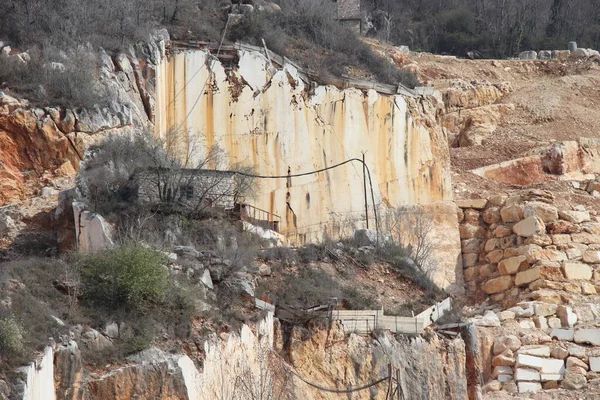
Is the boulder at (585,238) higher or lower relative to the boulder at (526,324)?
higher

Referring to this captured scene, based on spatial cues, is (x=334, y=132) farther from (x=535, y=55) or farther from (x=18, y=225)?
(x=535, y=55)

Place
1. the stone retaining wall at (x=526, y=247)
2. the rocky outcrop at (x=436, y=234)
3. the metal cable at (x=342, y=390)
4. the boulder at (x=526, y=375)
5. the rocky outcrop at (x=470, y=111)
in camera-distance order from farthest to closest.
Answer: the rocky outcrop at (x=470, y=111), the stone retaining wall at (x=526, y=247), the rocky outcrop at (x=436, y=234), the boulder at (x=526, y=375), the metal cable at (x=342, y=390)

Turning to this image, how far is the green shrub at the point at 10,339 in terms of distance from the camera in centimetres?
2853

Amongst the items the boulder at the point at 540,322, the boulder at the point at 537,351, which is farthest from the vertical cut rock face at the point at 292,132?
the boulder at the point at 537,351

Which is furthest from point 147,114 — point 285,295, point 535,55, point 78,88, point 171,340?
point 535,55

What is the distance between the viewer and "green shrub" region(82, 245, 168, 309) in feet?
107

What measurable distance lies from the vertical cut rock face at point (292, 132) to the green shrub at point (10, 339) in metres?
17.8

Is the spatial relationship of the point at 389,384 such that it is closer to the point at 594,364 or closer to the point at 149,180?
the point at 149,180

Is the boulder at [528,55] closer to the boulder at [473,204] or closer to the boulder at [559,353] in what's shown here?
the boulder at [473,204]

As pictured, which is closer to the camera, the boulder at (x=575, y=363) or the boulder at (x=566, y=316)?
the boulder at (x=575, y=363)

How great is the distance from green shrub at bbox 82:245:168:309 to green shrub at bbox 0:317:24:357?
3559mm

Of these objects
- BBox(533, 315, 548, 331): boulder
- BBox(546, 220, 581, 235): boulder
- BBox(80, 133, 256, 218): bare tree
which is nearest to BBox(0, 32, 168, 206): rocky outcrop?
BBox(80, 133, 256, 218): bare tree

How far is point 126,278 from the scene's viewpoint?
3309 centimetres

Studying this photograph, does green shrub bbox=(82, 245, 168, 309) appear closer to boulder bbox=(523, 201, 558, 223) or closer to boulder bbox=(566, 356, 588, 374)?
boulder bbox=(566, 356, 588, 374)
